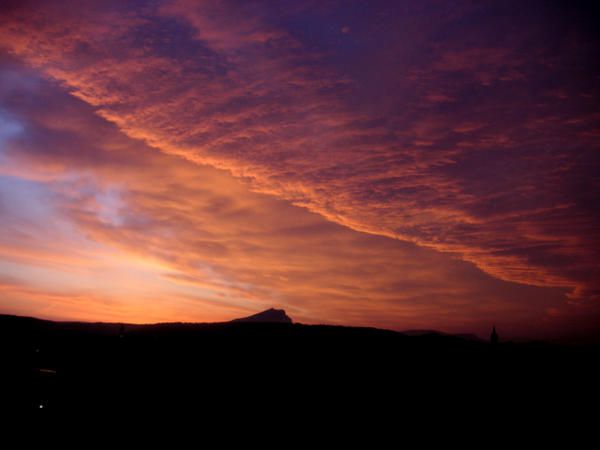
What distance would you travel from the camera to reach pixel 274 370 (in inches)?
955

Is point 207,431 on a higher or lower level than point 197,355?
lower

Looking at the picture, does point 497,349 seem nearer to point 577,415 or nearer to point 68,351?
point 577,415

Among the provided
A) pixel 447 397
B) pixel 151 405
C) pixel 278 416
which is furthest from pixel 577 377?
pixel 151 405

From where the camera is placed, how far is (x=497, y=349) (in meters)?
33.0

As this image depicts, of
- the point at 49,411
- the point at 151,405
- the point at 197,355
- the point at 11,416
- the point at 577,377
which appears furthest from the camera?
the point at 577,377

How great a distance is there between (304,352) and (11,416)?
16384 mm

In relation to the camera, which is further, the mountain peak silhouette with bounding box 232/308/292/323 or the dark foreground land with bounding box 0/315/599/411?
the mountain peak silhouette with bounding box 232/308/292/323

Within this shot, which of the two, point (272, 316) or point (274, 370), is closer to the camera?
point (274, 370)

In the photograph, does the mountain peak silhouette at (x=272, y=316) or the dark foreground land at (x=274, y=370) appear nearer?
the dark foreground land at (x=274, y=370)

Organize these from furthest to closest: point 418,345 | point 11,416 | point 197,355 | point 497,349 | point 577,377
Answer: point 497,349 < point 418,345 < point 577,377 < point 197,355 < point 11,416

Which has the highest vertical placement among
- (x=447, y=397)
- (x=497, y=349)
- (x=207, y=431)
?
(x=497, y=349)

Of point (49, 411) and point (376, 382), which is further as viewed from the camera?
point (376, 382)

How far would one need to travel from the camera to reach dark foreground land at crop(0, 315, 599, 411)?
809 inches

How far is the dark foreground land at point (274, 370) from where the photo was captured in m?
20.5
